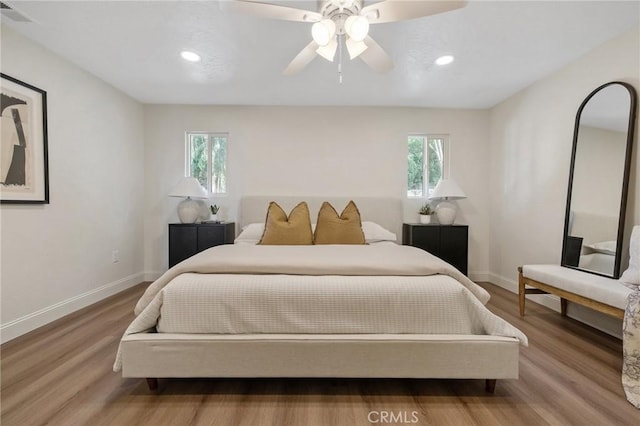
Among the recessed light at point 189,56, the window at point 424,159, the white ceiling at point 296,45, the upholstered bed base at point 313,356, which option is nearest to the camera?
the upholstered bed base at point 313,356

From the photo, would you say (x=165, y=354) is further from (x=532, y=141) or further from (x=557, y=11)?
(x=532, y=141)

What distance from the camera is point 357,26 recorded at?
1.54m

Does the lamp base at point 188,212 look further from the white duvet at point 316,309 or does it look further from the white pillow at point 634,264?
the white pillow at point 634,264

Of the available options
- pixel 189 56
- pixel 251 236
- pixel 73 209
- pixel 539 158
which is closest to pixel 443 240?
pixel 539 158

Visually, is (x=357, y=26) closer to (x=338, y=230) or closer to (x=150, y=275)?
(x=338, y=230)

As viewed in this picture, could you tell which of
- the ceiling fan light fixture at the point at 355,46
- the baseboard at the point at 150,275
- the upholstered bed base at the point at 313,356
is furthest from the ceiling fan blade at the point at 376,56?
the baseboard at the point at 150,275

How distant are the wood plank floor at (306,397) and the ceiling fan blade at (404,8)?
2.06m

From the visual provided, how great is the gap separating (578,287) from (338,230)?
1889 millimetres

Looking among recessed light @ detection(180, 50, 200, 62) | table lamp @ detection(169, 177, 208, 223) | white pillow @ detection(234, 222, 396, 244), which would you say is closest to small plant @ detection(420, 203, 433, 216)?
white pillow @ detection(234, 222, 396, 244)

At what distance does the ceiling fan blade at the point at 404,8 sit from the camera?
1.51 meters

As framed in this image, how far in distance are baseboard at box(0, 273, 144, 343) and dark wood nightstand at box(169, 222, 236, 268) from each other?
633 mm

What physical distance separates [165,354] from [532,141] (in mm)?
3878

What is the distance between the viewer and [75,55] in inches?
102

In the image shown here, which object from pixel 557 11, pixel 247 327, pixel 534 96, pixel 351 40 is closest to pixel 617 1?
pixel 557 11
